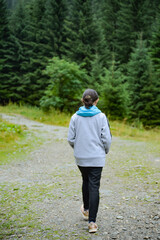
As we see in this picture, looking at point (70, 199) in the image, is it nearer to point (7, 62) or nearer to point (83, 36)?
point (83, 36)

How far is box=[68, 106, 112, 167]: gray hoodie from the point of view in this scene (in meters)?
3.17

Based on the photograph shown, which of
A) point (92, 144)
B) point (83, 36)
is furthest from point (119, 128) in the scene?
point (83, 36)

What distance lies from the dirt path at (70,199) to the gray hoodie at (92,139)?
91 centimetres

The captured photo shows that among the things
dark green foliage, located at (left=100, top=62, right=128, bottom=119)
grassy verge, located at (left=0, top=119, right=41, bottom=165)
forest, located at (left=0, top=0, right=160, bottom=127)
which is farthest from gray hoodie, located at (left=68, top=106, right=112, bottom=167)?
forest, located at (left=0, top=0, right=160, bottom=127)

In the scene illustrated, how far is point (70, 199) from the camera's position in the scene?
14.2 ft

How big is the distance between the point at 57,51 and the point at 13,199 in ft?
85.0

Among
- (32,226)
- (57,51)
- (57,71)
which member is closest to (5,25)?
(57,51)

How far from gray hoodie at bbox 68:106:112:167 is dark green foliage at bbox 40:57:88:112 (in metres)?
13.3

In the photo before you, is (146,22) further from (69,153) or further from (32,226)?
(32,226)

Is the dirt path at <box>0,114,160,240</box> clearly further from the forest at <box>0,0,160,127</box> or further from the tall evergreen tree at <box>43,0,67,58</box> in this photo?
the tall evergreen tree at <box>43,0,67,58</box>

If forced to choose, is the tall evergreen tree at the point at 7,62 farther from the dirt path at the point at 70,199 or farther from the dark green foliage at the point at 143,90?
the dirt path at the point at 70,199

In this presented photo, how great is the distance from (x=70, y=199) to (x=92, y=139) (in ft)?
5.45

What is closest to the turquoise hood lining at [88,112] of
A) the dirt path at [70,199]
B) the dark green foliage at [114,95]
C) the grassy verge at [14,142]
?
the dirt path at [70,199]

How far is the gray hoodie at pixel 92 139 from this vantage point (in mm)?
3170
